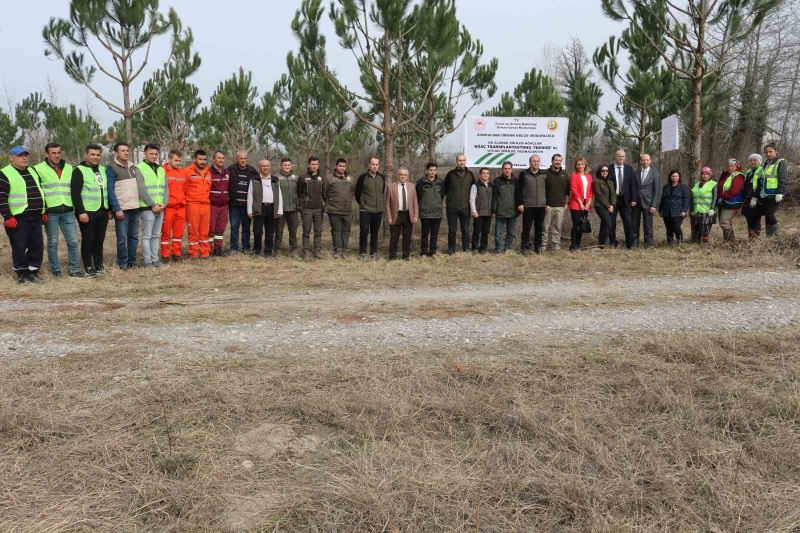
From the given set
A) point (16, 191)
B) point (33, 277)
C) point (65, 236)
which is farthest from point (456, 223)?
point (16, 191)

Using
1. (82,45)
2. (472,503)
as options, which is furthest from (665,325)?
(82,45)

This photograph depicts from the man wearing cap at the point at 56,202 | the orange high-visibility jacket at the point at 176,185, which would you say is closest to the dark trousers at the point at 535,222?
the orange high-visibility jacket at the point at 176,185

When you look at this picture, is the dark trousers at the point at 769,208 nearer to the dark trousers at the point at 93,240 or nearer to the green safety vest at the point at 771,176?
the green safety vest at the point at 771,176

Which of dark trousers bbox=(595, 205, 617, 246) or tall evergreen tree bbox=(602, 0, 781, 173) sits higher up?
tall evergreen tree bbox=(602, 0, 781, 173)

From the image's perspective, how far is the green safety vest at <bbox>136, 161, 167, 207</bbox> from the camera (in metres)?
7.78

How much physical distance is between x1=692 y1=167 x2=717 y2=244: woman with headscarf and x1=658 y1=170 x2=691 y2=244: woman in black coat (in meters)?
0.15

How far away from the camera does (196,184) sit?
8344 millimetres

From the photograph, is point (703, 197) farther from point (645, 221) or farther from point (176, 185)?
point (176, 185)

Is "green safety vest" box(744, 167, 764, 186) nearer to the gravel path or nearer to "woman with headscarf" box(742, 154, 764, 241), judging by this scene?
"woman with headscarf" box(742, 154, 764, 241)

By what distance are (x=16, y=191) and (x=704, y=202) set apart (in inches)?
401

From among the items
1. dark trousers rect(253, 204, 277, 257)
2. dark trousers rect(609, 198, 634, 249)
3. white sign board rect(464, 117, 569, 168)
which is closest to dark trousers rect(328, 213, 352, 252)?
dark trousers rect(253, 204, 277, 257)

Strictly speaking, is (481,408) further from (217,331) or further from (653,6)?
(653,6)

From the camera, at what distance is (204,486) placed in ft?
7.30

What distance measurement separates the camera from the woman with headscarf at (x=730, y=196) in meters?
8.84
